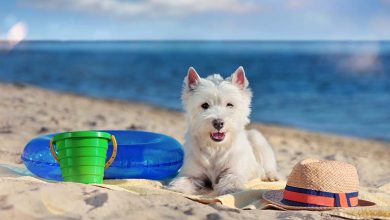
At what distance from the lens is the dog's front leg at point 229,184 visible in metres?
5.50

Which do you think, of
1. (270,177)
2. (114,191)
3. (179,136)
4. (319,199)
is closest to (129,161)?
(270,177)

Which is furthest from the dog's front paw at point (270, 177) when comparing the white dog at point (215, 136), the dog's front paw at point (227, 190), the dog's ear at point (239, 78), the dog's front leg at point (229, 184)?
the dog's ear at point (239, 78)

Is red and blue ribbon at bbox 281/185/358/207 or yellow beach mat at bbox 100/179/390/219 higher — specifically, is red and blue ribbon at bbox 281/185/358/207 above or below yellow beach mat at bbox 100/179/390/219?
above

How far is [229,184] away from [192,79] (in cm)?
106

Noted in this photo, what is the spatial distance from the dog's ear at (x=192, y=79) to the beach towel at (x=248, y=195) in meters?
1.02

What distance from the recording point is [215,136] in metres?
5.48

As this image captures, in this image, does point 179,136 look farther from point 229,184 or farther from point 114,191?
point 114,191

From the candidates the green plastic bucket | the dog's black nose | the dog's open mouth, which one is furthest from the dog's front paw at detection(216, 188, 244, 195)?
the green plastic bucket

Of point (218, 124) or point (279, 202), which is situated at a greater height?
point (218, 124)

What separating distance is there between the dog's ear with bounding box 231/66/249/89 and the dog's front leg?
2.86 feet

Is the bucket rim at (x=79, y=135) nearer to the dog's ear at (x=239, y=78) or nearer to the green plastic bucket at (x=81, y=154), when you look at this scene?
the green plastic bucket at (x=81, y=154)

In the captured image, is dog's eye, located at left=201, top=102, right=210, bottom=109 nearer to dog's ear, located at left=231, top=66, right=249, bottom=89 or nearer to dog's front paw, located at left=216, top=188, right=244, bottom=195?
dog's ear, located at left=231, top=66, right=249, bottom=89

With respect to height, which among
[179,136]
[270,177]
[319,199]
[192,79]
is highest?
[192,79]

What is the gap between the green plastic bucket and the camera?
17.2 ft
